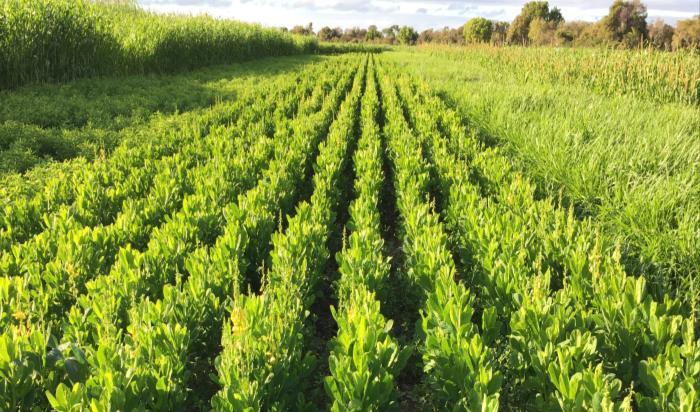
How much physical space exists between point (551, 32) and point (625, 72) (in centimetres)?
3865

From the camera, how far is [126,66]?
14.2 m

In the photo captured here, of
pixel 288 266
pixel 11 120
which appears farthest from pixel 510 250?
pixel 11 120

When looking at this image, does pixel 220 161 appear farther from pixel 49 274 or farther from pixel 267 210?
pixel 49 274

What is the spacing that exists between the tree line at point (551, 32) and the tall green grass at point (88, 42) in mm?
12865

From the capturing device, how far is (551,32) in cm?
4384

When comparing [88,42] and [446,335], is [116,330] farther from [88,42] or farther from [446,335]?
[88,42]

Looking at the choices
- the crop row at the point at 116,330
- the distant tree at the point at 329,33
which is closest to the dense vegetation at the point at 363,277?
the crop row at the point at 116,330

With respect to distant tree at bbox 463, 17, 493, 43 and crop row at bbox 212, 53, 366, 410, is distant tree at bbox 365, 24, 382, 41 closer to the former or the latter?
distant tree at bbox 463, 17, 493, 43

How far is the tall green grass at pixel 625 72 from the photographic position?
28.5 ft

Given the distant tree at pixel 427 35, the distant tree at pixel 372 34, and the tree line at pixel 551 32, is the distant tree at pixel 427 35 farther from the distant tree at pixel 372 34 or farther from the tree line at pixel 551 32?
the distant tree at pixel 372 34

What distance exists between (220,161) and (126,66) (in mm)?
10388

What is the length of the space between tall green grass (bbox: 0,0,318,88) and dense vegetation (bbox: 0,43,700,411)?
4.72 meters

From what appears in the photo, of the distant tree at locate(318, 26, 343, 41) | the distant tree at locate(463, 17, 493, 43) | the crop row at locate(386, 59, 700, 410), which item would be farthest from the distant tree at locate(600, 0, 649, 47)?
the distant tree at locate(318, 26, 343, 41)

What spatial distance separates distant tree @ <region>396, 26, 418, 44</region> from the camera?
98.0 m
